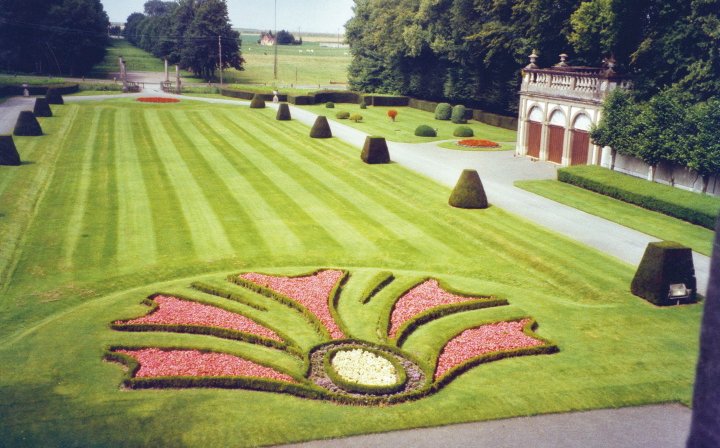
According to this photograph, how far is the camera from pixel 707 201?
111 feet

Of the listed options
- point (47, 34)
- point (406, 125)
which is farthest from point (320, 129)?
point (47, 34)

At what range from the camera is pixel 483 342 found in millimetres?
19797

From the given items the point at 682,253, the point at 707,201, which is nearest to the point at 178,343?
the point at 682,253

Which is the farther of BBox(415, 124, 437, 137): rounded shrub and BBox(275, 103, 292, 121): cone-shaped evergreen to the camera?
BBox(275, 103, 292, 121): cone-shaped evergreen

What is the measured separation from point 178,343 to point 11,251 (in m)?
12.7

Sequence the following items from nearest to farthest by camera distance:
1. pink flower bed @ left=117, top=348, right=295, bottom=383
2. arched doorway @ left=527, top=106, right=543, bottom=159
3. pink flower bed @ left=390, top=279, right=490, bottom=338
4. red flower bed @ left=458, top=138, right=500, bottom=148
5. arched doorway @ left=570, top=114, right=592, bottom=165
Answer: pink flower bed @ left=117, top=348, right=295, bottom=383 → pink flower bed @ left=390, top=279, right=490, bottom=338 → arched doorway @ left=570, top=114, right=592, bottom=165 → arched doorway @ left=527, top=106, right=543, bottom=159 → red flower bed @ left=458, top=138, right=500, bottom=148

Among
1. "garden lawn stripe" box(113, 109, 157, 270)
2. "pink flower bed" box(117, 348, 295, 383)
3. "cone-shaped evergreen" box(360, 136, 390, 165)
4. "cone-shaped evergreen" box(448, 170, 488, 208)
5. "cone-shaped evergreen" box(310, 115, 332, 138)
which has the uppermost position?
"cone-shaped evergreen" box(310, 115, 332, 138)

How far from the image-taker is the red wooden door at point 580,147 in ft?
153

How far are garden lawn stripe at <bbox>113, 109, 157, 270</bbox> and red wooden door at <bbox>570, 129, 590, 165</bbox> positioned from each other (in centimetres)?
3120

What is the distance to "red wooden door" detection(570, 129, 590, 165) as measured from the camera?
4672 centimetres

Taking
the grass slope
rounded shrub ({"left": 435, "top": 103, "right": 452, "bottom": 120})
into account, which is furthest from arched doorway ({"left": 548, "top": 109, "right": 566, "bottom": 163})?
rounded shrub ({"left": 435, "top": 103, "right": 452, "bottom": 120})

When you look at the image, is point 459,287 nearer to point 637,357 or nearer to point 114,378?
point 637,357

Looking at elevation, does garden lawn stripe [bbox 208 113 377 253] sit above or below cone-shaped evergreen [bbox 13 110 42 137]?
below

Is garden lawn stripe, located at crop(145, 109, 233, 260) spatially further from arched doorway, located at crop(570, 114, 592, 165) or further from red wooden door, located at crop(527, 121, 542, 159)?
red wooden door, located at crop(527, 121, 542, 159)
